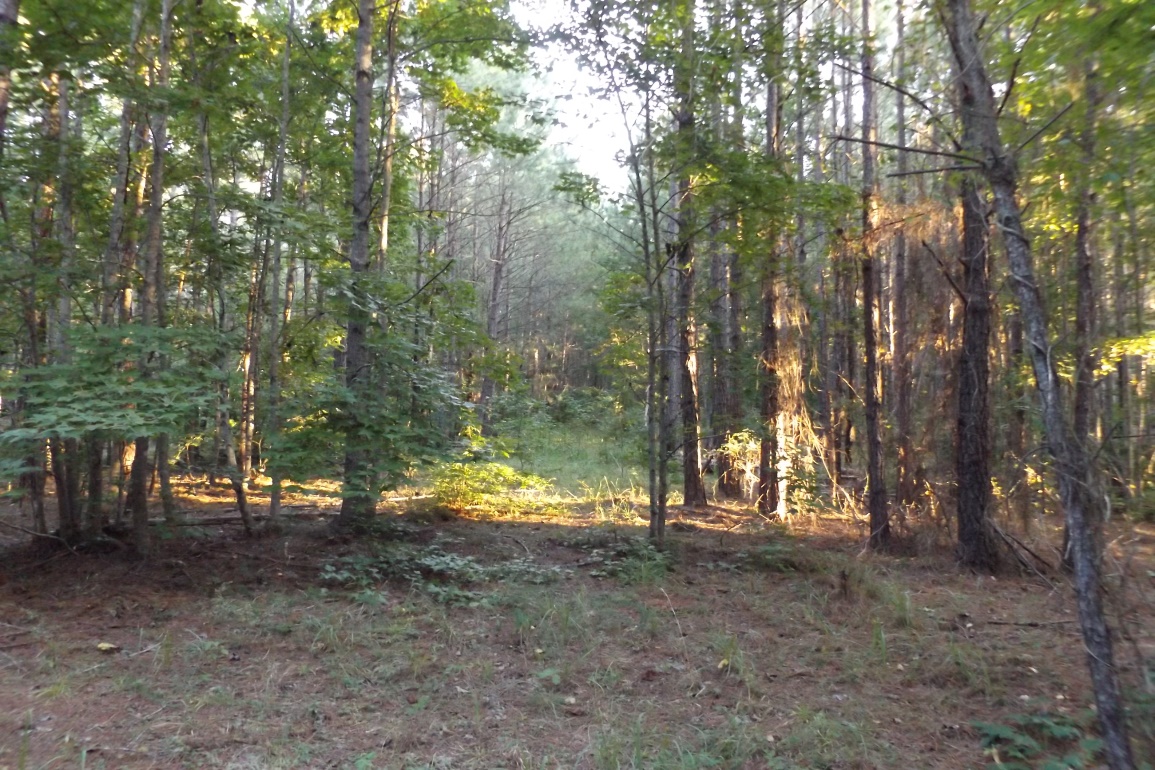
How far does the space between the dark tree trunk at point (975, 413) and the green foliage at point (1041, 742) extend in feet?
15.6

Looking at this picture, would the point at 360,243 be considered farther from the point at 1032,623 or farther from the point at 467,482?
the point at 1032,623

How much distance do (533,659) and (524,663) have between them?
0.12m

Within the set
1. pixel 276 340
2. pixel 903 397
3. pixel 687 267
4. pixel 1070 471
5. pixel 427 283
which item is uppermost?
pixel 687 267

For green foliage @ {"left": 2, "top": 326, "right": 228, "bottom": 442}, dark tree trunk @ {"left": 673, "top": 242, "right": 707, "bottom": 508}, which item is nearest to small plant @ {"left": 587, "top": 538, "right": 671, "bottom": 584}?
dark tree trunk @ {"left": 673, "top": 242, "right": 707, "bottom": 508}

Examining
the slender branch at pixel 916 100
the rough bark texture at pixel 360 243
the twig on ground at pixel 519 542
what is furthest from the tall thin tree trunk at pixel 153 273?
the slender branch at pixel 916 100

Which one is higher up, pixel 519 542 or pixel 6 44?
pixel 6 44

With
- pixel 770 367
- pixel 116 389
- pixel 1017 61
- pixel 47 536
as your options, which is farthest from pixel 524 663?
pixel 770 367

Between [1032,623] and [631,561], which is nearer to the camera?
[1032,623]

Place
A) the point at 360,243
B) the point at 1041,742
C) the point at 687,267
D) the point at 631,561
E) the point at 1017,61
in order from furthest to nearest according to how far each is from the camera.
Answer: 1. the point at 687,267
2. the point at 360,243
3. the point at 631,561
4. the point at 1017,61
5. the point at 1041,742

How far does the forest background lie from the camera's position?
6035mm

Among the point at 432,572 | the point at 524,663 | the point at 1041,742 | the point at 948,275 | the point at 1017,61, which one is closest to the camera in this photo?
the point at 1041,742

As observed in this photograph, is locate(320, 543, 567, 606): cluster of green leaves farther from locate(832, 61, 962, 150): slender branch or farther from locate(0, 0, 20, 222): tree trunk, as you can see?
locate(832, 61, 962, 150): slender branch

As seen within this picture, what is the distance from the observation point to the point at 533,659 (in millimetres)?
6336

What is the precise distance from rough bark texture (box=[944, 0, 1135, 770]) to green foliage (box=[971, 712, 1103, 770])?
346 mm
